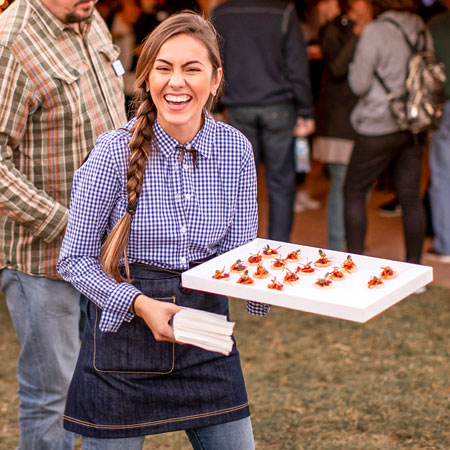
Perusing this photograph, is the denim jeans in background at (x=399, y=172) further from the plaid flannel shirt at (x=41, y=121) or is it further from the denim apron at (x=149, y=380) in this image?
the denim apron at (x=149, y=380)

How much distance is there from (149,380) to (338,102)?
4.35 meters

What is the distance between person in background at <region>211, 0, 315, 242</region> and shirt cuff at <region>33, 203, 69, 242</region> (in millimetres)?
3265

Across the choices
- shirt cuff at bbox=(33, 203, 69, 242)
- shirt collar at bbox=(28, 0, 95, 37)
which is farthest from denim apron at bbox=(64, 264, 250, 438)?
shirt collar at bbox=(28, 0, 95, 37)

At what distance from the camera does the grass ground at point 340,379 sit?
12.3 ft

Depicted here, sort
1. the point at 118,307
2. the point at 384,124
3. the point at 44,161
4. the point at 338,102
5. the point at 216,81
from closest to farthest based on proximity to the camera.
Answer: the point at 118,307
the point at 216,81
the point at 44,161
the point at 384,124
the point at 338,102

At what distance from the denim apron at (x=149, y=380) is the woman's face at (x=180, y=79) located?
0.43m

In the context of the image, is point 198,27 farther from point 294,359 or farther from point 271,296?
point 294,359

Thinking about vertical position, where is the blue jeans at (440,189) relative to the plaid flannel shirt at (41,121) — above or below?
below

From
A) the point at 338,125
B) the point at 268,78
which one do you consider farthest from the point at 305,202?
the point at 268,78

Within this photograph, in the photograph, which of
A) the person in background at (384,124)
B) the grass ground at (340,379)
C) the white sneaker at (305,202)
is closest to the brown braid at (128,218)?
the grass ground at (340,379)

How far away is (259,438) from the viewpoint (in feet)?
12.3

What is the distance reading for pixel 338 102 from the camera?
625cm

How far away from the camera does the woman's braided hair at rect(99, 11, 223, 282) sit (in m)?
2.16

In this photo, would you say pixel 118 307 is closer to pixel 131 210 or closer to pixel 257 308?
pixel 131 210
